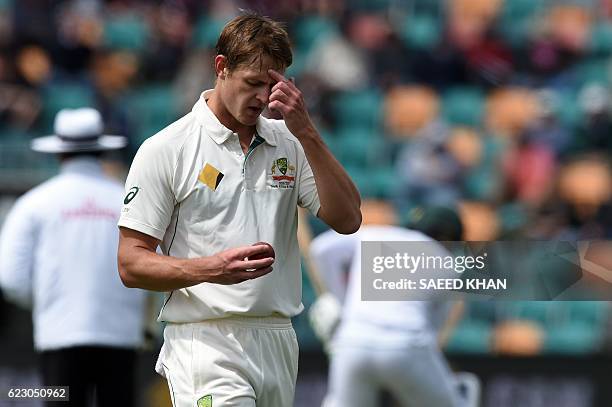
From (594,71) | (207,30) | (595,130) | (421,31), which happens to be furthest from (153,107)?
(594,71)

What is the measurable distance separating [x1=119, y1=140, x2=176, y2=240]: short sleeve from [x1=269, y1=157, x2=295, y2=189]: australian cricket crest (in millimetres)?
327

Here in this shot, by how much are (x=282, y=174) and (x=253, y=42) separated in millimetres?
455

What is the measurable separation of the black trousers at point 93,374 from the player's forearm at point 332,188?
223cm

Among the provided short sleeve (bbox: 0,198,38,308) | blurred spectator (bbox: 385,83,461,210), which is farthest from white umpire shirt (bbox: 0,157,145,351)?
blurred spectator (bbox: 385,83,461,210)

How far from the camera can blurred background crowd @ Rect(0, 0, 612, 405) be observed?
10047mm

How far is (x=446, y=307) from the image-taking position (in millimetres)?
6363

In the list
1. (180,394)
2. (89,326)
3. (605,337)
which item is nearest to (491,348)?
(605,337)

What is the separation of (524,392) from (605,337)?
73 cm

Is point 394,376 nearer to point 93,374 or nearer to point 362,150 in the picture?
point 93,374

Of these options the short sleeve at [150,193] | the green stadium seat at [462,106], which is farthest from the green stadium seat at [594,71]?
the short sleeve at [150,193]

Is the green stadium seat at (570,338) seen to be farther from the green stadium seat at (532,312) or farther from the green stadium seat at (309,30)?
the green stadium seat at (309,30)

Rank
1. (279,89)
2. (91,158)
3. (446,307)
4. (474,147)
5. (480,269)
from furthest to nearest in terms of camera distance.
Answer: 1. (474,147)
2. (446,307)
3. (91,158)
4. (480,269)
5. (279,89)

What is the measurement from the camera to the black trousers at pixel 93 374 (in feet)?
18.9

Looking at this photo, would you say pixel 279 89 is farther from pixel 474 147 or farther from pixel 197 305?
pixel 474 147
